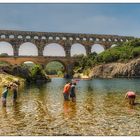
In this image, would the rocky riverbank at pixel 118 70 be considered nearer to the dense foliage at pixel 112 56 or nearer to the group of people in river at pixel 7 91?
the dense foliage at pixel 112 56

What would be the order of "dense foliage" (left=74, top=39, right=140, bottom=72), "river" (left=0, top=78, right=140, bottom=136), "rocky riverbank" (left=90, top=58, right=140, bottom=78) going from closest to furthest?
1. "river" (left=0, top=78, right=140, bottom=136)
2. "rocky riverbank" (left=90, top=58, right=140, bottom=78)
3. "dense foliage" (left=74, top=39, right=140, bottom=72)

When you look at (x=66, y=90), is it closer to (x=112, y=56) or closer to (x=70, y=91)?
(x=70, y=91)

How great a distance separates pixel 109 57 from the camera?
111812 mm

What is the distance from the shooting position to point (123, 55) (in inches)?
4205

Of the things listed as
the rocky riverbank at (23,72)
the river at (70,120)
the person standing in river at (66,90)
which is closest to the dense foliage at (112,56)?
the rocky riverbank at (23,72)

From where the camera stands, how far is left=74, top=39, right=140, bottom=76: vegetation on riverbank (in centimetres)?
10506

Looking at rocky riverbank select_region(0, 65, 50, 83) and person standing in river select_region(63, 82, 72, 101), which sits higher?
rocky riverbank select_region(0, 65, 50, 83)

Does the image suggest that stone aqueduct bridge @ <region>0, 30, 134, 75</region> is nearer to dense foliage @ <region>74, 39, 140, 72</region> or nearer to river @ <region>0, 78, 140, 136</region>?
dense foliage @ <region>74, 39, 140, 72</region>

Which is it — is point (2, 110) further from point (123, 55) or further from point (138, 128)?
point (123, 55)

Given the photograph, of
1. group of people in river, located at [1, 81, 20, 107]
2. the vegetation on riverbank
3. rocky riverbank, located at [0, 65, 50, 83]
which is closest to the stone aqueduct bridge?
the vegetation on riverbank

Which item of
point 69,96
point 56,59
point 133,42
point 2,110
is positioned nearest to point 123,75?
point 133,42

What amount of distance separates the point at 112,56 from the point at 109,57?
44.9 inches

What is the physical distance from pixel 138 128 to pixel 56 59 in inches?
4383

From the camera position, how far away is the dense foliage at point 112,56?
105 meters
